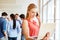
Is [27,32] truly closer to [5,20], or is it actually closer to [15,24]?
[15,24]

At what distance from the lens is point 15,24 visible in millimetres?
2305

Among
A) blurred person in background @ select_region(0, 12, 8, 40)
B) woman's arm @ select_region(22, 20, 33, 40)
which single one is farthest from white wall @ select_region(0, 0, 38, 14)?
woman's arm @ select_region(22, 20, 33, 40)

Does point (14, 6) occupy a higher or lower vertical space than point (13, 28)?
higher

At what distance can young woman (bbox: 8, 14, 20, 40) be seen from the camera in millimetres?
2305

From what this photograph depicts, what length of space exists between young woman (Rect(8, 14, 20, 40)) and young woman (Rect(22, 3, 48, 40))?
17 centimetres

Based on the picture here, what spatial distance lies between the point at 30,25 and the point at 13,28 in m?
0.31

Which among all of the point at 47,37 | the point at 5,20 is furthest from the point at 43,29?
the point at 5,20

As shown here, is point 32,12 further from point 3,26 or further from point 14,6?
point 3,26

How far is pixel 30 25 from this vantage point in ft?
7.11

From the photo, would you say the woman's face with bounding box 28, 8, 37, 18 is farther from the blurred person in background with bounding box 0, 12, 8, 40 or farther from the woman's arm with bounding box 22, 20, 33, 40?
the blurred person in background with bounding box 0, 12, 8, 40

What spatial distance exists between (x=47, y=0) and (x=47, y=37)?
0.76 m

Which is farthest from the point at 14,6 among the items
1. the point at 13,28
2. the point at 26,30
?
the point at 26,30

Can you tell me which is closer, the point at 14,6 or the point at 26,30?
the point at 26,30

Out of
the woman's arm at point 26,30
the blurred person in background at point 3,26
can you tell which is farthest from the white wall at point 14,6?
the woman's arm at point 26,30
